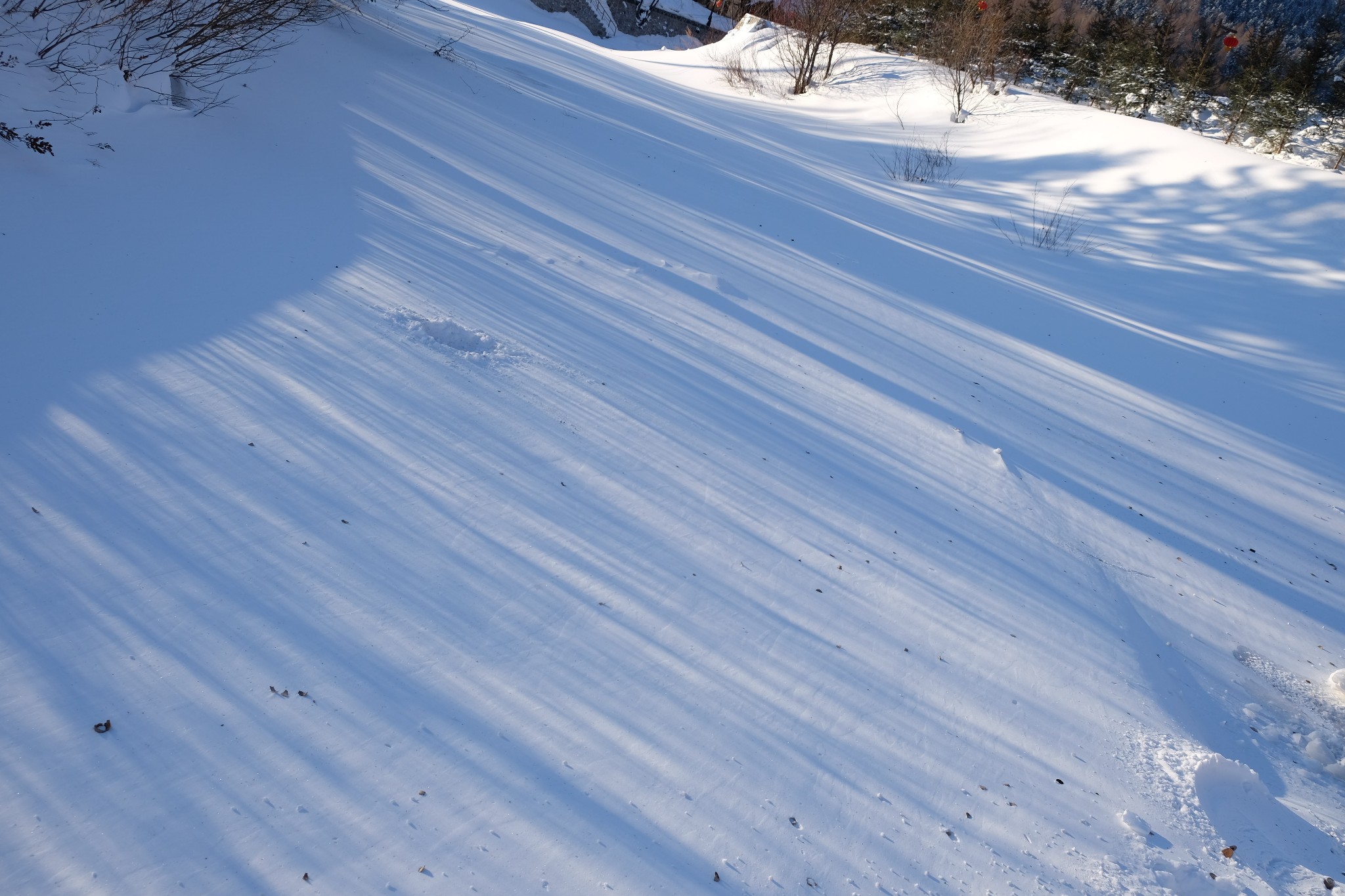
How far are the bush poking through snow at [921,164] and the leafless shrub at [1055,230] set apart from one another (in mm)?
1502

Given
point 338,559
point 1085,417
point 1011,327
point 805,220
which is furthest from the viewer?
point 805,220

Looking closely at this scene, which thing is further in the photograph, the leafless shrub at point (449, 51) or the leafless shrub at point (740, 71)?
the leafless shrub at point (740, 71)

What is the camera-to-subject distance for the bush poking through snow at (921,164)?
11.4 m

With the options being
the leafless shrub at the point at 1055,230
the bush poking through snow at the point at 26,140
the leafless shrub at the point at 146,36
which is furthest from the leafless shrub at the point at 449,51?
the leafless shrub at the point at 1055,230

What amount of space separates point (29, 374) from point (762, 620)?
3.20 m

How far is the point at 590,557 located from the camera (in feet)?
10.2

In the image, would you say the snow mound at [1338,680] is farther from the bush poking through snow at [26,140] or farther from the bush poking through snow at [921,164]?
the bush poking through snow at [921,164]

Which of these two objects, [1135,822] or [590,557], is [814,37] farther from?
[1135,822]

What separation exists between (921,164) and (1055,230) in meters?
3.04

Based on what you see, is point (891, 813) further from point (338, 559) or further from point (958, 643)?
point (338, 559)

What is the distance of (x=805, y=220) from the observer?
8.29m

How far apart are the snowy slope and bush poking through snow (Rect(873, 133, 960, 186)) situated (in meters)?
5.17

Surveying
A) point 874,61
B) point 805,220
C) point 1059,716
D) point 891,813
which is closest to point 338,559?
point 891,813

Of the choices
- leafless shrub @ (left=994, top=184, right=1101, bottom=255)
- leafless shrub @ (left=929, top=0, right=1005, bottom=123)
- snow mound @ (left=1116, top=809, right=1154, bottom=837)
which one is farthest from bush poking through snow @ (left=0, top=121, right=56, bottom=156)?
leafless shrub @ (left=929, top=0, right=1005, bottom=123)
